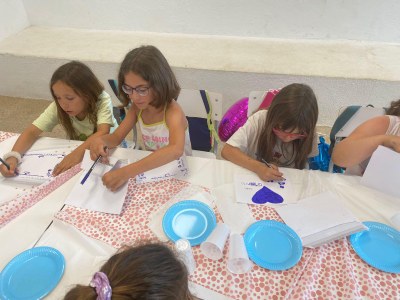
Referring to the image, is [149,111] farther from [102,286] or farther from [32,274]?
[102,286]

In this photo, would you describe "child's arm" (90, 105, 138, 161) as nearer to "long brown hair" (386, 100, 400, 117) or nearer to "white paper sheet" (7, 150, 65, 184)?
"white paper sheet" (7, 150, 65, 184)

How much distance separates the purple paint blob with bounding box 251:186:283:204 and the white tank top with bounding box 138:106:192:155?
51 centimetres

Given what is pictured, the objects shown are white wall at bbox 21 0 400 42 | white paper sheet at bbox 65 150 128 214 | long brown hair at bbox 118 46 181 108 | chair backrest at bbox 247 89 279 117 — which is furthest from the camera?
white wall at bbox 21 0 400 42

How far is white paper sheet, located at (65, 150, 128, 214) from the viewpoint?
0.99m

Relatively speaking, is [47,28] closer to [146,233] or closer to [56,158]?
[56,158]

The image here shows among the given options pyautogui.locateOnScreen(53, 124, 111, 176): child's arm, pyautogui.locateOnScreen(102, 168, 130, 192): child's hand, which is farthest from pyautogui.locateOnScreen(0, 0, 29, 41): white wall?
pyautogui.locateOnScreen(102, 168, 130, 192): child's hand

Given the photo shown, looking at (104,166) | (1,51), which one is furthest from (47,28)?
(104,166)

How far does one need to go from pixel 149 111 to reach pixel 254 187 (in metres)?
0.63

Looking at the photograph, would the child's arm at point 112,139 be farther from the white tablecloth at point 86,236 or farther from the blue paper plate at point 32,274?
the blue paper plate at point 32,274

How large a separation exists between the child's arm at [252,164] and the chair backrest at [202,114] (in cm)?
26

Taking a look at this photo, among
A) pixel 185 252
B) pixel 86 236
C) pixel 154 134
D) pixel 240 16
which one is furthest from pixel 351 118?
pixel 240 16

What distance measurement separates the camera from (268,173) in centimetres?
109

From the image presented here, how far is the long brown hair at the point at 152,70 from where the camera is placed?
122cm

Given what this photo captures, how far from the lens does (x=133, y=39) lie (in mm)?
2783
